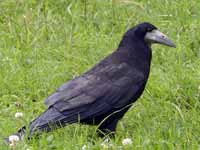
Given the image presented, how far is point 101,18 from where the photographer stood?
8.25 metres

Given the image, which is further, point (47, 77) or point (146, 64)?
point (47, 77)

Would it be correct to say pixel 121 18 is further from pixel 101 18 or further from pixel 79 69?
pixel 79 69

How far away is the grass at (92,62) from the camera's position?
601 centimetres

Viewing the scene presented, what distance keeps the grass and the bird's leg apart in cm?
7

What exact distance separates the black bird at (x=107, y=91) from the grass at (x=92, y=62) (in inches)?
4.1

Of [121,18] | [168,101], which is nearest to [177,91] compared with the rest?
[168,101]

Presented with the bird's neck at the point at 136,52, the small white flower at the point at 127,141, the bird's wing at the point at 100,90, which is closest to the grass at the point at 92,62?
the small white flower at the point at 127,141

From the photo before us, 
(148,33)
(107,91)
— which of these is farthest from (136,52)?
(107,91)

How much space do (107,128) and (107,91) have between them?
0.85 ft

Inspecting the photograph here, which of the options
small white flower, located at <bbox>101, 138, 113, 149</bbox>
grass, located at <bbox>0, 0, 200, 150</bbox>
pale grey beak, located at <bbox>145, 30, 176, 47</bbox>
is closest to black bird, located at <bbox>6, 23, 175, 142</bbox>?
pale grey beak, located at <bbox>145, 30, 176, 47</bbox>

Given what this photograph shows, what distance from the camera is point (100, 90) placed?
623 cm

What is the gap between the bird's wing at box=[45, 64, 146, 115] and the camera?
6.11 metres

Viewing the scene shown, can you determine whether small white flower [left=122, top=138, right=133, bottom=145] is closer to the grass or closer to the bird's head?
the grass

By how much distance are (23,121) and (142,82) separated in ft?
2.88
